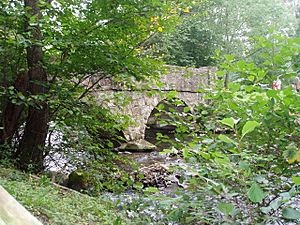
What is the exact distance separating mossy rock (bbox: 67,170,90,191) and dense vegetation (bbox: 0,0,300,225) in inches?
0.9

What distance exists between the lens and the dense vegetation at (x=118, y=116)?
4.41 feet

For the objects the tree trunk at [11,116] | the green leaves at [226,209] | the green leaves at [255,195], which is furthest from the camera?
the tree trunk at [11,116]

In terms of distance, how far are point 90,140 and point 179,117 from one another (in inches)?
95.9

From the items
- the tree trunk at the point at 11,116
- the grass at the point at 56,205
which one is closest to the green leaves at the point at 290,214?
the grass at the point at 56,205

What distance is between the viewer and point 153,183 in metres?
5.82

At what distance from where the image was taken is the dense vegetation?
1.34 meters

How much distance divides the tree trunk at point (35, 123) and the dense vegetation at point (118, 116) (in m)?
0.01

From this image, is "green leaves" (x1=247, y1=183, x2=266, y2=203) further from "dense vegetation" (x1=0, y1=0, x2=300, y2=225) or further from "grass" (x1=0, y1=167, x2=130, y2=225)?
"grass" (x1=0, y1=167, x2=130, y2=225)

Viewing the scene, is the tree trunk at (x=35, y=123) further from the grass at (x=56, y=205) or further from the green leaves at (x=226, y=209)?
the green leaves at (x=226, y=209)

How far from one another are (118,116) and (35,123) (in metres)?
0.90

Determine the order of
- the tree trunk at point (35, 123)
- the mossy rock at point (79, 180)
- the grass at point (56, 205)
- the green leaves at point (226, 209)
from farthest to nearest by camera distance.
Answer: the mossy rock at point (79, 180) < the tree trunk at point (35, 123) < the grass at point (56, 205) < the green leaves at point (226, 209)

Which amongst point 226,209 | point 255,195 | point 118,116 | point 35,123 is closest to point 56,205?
point 35,123

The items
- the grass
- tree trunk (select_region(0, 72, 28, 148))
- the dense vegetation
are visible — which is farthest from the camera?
tree trunk (select_region(0, 72, 28, 148))

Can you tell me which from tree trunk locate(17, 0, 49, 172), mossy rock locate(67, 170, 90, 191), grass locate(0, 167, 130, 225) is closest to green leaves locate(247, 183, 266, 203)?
grass locate(0, 167, 130, 225)
